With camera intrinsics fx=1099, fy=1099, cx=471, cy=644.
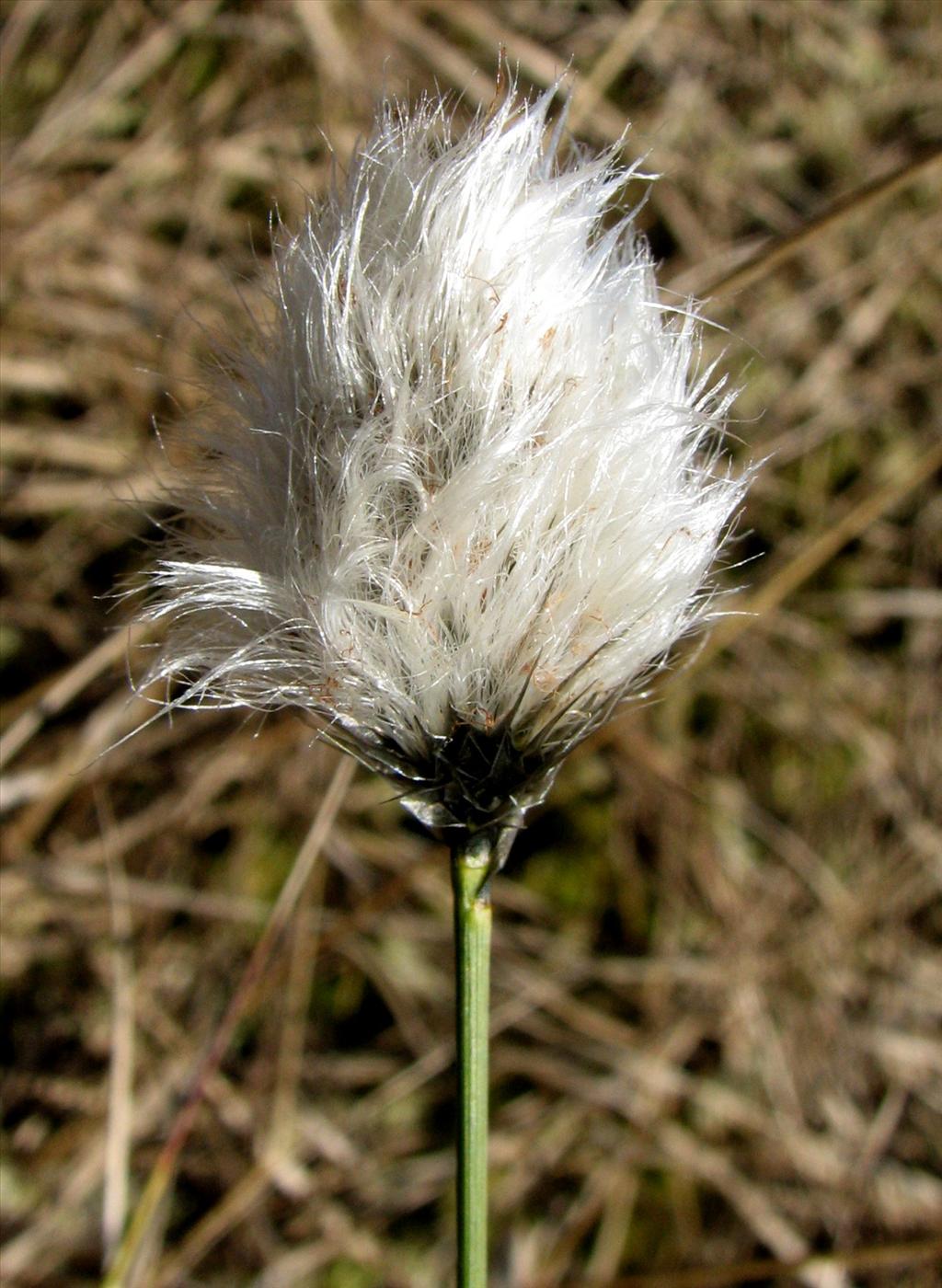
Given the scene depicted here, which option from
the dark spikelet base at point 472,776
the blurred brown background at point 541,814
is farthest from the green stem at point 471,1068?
the blurred brown background at point 541,814

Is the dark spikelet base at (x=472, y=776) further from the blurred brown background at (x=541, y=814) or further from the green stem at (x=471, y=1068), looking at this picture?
the blurred brown background at (x=541, y=814)

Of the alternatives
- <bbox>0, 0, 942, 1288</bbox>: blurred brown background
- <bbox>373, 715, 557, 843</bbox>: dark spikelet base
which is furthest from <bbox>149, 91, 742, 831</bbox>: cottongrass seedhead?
<bbox>0, 0, 942, 1288</bbox>: blurred brown background

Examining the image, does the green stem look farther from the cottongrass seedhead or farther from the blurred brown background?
the blurred brown background

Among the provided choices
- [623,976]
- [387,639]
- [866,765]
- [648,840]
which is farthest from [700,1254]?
[387,639]

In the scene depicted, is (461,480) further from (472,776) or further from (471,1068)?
(471,1068)

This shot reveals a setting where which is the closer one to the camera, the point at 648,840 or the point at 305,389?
the point at 305,389

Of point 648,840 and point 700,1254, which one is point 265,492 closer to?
point 648,840
